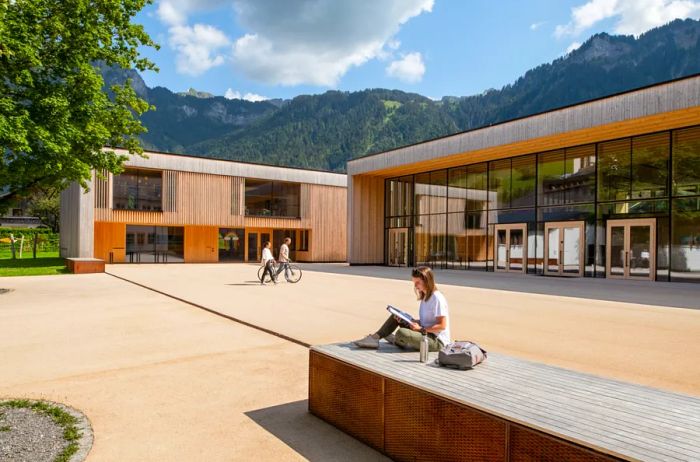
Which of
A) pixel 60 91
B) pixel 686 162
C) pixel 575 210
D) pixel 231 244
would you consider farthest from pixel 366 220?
pixel 60 91

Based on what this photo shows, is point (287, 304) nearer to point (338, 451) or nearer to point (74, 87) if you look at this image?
point (338, 451)

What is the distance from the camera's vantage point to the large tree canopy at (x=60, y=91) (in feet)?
35.9

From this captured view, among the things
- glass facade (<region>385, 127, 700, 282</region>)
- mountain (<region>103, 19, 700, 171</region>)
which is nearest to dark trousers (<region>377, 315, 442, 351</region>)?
glass facade (<region>385, 127, 700, 282</region>)

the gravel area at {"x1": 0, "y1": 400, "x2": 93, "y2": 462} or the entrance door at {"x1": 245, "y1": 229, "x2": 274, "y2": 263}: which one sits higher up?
the entrance door at {"x1": 245, "y1": 229, "x2": 274, "y2": 263}

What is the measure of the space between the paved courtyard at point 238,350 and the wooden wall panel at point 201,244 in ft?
59.4

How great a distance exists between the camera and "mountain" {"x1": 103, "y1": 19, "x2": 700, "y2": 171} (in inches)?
4690

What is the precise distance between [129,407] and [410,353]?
8.48 feet

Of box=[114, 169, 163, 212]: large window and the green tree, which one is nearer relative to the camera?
box=[114, 169, 163, 212]: large window

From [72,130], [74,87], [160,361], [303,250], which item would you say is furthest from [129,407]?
[303,250]

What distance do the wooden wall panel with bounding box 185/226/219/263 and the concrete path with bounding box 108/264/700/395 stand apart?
17.7 meters

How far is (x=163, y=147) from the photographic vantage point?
151 m

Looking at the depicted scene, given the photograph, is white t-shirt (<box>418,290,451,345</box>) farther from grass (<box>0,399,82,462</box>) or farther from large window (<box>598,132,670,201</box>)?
large window (<box>598,132,670,201</box>)

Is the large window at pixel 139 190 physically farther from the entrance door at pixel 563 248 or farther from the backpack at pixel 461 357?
the backpack at pixel 461 357

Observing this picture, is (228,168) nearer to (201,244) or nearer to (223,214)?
(223,214)
